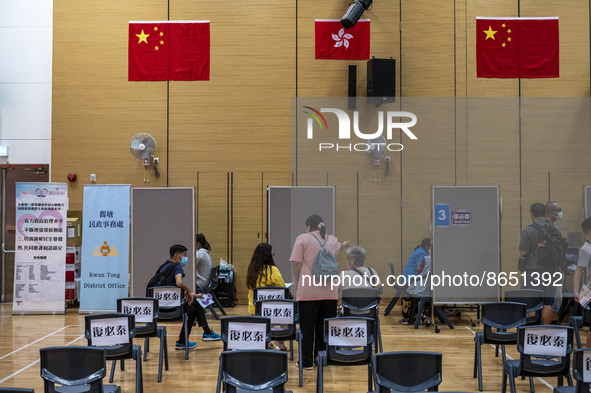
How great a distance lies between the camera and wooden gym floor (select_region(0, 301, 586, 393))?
594cm

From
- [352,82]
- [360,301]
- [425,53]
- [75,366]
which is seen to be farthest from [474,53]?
[75,366]

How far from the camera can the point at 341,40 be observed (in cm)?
1051

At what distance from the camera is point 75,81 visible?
1081 cm

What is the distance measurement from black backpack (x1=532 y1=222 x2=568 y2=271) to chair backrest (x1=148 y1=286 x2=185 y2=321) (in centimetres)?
426

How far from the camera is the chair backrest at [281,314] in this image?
605 cm

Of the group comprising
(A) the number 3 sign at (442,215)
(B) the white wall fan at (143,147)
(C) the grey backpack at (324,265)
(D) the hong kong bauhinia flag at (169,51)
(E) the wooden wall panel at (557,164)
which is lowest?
(C) the grey backpack at (324,265)

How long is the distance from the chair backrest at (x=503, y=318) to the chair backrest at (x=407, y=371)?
2059 millimetres

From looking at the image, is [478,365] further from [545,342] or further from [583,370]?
[583,370]

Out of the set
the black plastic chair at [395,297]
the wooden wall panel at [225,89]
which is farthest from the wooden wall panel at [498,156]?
the wooden wall panel at [225,89]

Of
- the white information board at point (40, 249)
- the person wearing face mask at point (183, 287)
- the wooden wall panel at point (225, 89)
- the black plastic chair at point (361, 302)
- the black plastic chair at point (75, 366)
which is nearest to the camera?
the black plastic chair at point (75, 366)

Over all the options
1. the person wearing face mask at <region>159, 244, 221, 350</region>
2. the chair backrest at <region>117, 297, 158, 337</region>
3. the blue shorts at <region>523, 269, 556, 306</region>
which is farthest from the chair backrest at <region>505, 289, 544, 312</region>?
the chair backrest at <region>117, 297, 158, 337</region>

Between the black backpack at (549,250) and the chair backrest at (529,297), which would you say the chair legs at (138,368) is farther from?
the black backpack at (549,250)

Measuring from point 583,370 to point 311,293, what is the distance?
2.81 m

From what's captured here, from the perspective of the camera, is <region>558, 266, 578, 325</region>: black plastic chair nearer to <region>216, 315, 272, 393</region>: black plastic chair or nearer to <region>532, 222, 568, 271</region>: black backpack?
<region>532, 222, 568, 271</region>: black backpack
